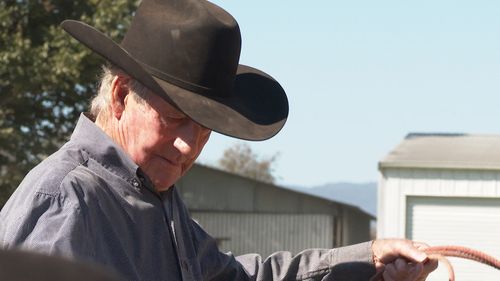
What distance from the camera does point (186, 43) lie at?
2615mm

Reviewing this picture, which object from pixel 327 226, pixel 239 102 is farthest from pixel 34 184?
pixel 327 226

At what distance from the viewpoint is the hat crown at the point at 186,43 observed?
103 inches

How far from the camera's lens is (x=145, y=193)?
8.52 feet

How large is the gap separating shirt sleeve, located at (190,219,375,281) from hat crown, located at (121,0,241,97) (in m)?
0.51

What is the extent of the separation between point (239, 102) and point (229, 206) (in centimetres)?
2556

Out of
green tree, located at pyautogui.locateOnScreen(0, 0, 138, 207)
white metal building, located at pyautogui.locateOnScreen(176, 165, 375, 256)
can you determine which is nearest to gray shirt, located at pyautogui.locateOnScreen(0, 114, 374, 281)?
green tree, located at pyautogui.locateOnScreen(0, 0, 138, 207)

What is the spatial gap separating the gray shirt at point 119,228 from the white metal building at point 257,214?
23759 millimetres

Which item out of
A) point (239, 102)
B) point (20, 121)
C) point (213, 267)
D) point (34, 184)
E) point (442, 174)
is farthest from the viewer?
point (20, 121)

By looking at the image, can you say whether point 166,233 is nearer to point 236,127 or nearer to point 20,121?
point 236,127

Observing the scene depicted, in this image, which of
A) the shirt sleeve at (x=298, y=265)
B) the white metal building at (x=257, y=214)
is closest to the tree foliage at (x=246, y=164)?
the white metal building at (x=257, y=214)

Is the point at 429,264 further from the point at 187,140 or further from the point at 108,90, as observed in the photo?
the point at 108,90

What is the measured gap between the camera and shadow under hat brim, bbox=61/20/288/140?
2508 mm

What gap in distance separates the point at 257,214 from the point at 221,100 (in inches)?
1010

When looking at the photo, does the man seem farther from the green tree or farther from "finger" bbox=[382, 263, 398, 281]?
the green tree
